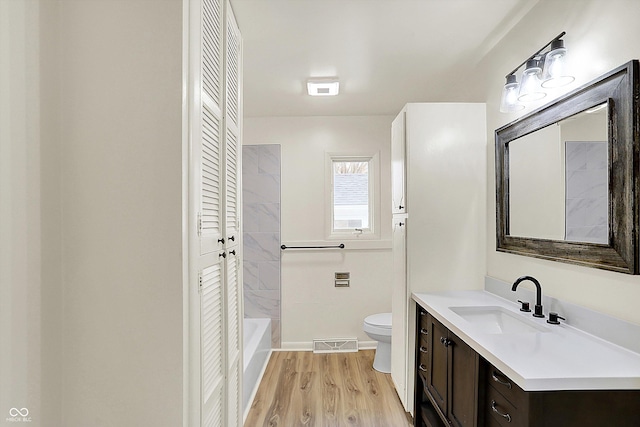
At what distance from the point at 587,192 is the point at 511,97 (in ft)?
2.23

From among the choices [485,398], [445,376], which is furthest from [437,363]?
[485,398]

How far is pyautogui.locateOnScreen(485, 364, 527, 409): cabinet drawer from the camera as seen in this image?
1119mm

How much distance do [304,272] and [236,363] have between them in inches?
74.8

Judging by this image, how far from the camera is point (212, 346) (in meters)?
1.39

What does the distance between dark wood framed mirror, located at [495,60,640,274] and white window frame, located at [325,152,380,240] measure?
1636 mm

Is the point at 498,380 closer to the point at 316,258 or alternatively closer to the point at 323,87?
the point at 323,87

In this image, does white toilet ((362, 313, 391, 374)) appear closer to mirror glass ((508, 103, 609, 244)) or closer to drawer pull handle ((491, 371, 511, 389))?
mirror glass ((508, 103, 609, 244))

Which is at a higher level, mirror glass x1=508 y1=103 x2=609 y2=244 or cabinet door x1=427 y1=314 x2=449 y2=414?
mirror glass x1=508 y1=103 x2=609 y2=244

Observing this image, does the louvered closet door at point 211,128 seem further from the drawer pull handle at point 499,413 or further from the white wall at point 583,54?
the white wall at point 583,54

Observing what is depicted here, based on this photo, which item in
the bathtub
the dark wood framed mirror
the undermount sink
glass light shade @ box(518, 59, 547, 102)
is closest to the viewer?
the dark wood framed mirror

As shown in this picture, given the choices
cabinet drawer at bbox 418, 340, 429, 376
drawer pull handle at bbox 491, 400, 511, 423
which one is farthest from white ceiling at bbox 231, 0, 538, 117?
drawer pull handle at bbox 491, 400, 511, 423

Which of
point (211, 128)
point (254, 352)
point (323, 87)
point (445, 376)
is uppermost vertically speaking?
point (323, 87)

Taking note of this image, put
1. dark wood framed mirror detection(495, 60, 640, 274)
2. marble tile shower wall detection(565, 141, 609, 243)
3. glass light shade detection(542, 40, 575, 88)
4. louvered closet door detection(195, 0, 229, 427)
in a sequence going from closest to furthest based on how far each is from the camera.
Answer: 1. louvered closet door detection(195, 0, 229, 427)
2. dark wood framed mirror detection(495, 60, 640, 274)
3. marble tile shower wall detection(565, 141, 609, 243)
4. glass light shade detection(542, 40, 575, 88)

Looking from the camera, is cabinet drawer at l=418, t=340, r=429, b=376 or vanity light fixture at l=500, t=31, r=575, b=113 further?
cabinet drawer at l=418, t=340, r=429, b=376
